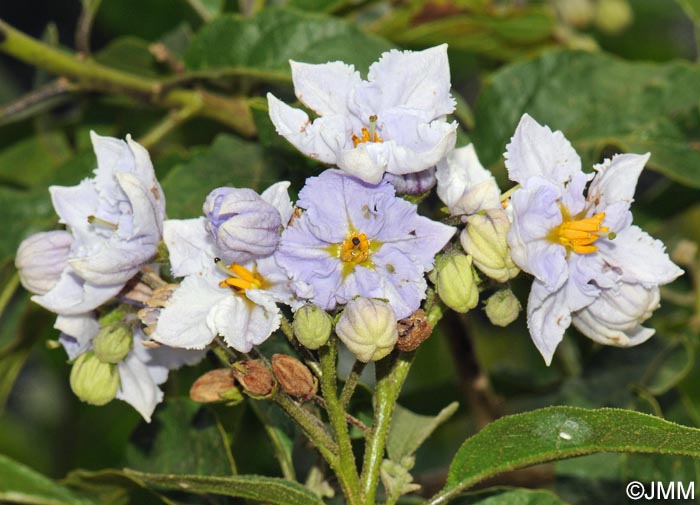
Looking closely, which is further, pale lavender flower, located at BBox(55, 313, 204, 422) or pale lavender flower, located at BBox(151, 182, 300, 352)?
pale lavender flower, located at BBox(55, 313, 204, 422)

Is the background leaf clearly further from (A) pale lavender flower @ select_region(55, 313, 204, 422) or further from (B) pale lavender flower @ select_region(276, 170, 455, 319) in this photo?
(A) pale lavender flower @ select_region(55, 313, 204, 422)

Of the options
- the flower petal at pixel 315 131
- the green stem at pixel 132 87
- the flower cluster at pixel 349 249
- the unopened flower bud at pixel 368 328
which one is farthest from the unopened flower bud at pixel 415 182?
the green stem at pixel 132 87

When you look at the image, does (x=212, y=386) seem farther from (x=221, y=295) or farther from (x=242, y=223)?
(x=242, y=223)

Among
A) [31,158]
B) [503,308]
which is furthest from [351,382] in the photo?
[31,158]

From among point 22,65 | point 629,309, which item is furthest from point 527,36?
point 22,65

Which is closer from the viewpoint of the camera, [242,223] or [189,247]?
[242,223]

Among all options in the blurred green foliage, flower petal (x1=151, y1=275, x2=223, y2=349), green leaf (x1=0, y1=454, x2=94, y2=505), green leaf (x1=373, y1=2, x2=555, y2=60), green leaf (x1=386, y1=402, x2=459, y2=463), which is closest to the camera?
flower petal (x1=151, y1=275, x2=223, y2=349)

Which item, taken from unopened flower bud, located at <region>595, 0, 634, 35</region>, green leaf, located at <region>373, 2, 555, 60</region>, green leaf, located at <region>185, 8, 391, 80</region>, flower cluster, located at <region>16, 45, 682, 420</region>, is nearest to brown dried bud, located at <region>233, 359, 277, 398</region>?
flower cluster, located at <region>16, 45, 682, 420</region>
